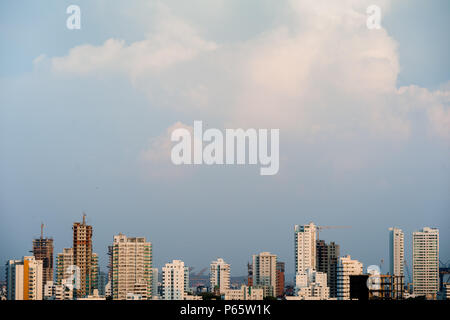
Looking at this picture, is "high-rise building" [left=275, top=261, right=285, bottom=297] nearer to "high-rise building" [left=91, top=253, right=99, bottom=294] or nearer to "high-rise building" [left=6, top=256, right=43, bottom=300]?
"high-rise building" [left=91, top=253, right=99, bottom=294]

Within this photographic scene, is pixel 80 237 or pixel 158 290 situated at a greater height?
pixel 80 237

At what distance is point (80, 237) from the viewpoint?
15.9 metres

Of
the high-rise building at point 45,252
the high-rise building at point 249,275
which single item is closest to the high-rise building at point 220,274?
the high-rise building at point 249,275

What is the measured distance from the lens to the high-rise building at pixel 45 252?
14418 mm

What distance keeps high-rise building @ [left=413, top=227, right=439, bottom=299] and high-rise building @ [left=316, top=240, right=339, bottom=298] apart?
1.95 metres

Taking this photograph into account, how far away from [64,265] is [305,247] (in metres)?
6.15

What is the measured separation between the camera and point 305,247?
1669 cm

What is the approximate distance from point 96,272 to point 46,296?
1352 mm

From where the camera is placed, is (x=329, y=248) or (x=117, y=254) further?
(x=329, y=248)

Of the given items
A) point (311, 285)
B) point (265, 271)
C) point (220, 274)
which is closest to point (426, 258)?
point (311, 285)

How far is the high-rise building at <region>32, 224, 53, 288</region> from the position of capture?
14.4 meters
